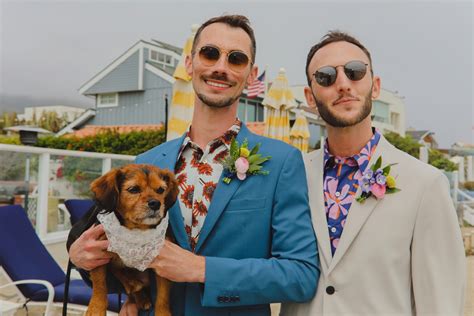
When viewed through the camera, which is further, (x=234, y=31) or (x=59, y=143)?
(x=59, y=143)

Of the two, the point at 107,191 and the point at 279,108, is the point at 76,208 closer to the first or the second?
the point at 107,191

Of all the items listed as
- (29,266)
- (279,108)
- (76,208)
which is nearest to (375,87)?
(29,266)

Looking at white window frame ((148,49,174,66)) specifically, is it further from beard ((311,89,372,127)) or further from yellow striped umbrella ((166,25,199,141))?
beard ((311,89,372,127))

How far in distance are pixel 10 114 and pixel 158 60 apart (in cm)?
1911

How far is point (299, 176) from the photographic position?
2152 mm

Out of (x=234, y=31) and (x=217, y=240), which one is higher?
(x=234, y=31)

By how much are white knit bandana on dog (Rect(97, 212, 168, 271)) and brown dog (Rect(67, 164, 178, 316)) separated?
0.12 ft

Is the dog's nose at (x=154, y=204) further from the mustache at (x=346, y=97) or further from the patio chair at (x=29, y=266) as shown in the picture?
the patio chair at (x=29, y=266)

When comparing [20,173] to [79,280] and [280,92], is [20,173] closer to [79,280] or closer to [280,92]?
[79,280]

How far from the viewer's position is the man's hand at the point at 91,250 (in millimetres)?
1996

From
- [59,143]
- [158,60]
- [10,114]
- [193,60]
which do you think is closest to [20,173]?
[193,60]

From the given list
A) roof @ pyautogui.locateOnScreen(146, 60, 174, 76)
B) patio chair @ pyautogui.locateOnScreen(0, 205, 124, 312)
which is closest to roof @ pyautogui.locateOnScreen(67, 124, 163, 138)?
roof @ pyautogui.locateOnScreen(146, 60, 174, 76)

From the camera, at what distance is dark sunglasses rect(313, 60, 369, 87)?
231cm

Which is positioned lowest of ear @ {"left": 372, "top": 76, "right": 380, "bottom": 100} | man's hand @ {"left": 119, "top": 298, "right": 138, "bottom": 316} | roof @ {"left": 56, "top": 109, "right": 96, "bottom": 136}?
man's hand @ {"left": 119, "top": 298, "right": 138, "bottom": 316}
